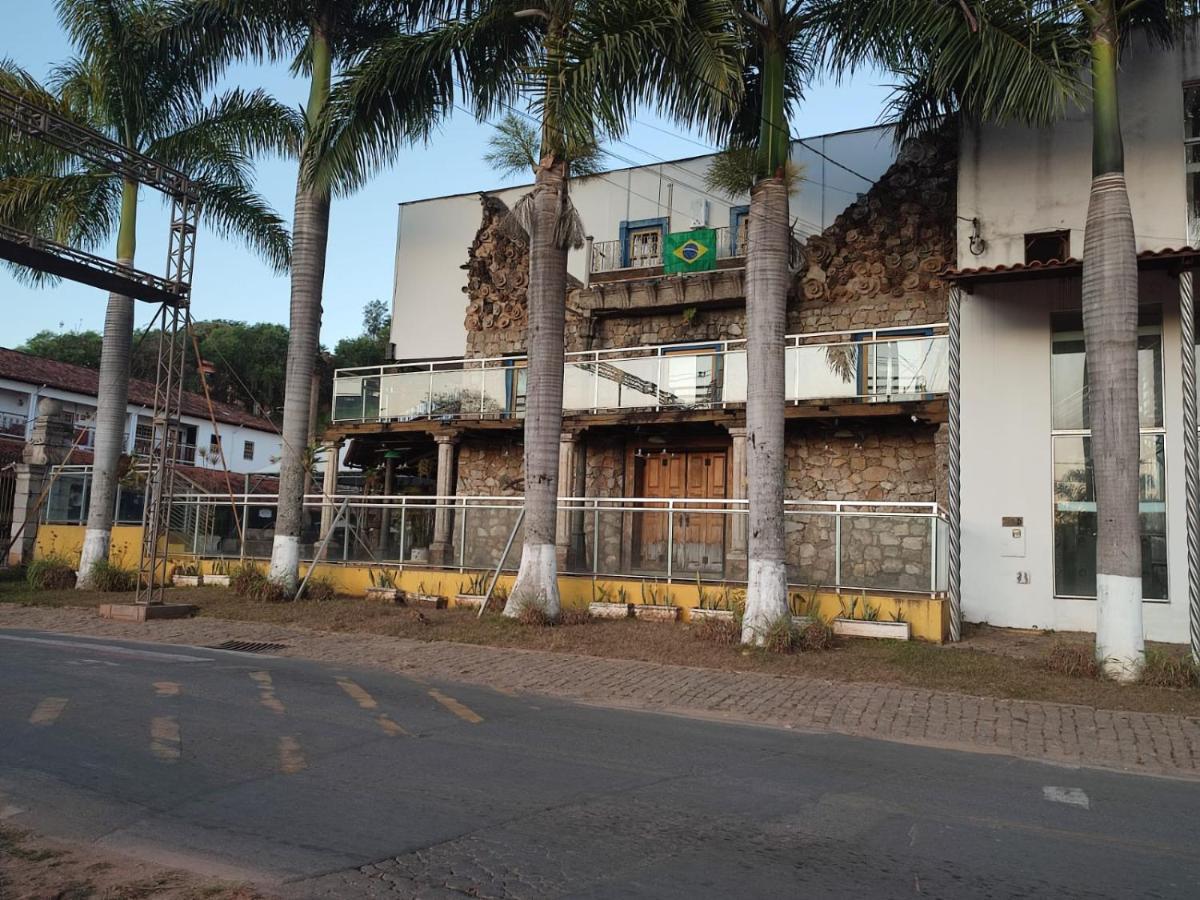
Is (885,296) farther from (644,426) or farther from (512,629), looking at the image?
(512,629)

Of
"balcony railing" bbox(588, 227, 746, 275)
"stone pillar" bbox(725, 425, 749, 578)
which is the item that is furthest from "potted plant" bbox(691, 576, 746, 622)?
"balcony railing" bbox(588, 227, 746, 275)

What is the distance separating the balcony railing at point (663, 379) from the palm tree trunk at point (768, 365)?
2.78 metres

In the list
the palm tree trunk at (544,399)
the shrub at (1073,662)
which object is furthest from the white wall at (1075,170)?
the palm tree trunk at (544,399)

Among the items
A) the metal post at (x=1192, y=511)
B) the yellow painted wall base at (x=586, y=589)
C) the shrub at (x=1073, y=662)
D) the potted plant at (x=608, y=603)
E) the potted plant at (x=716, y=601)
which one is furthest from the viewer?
the potted plant at (x=608, y=603)

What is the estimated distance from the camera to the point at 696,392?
1877 cm

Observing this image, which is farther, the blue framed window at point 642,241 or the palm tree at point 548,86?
the blue framed window at point 642,241

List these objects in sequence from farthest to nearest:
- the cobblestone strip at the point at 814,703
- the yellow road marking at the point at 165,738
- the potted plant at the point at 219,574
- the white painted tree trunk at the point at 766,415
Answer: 1. the potted plant at the point at 219,574
2. the white painted tree trunk at the point at 766,415
3. the cobblestone strip at the point at 814,703
4. the yellow road marking at the point at 165,738

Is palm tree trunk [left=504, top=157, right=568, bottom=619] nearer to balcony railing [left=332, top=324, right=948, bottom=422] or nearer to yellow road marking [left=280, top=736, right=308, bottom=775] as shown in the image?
balcony railing [left=332, top=324, right=948, bottom=422]

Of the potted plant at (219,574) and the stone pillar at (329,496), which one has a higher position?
the stone pillar at (329,496)

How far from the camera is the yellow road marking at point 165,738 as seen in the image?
6.60 m

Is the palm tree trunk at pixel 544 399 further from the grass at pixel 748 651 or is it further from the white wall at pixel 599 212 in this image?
the white wall at pixel 599 212

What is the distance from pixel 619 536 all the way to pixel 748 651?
164 inches

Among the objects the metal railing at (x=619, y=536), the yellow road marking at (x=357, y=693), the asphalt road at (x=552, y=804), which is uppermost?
the metal railing at (x=619, y=536)

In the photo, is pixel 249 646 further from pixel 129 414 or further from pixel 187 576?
pixel 129 414
